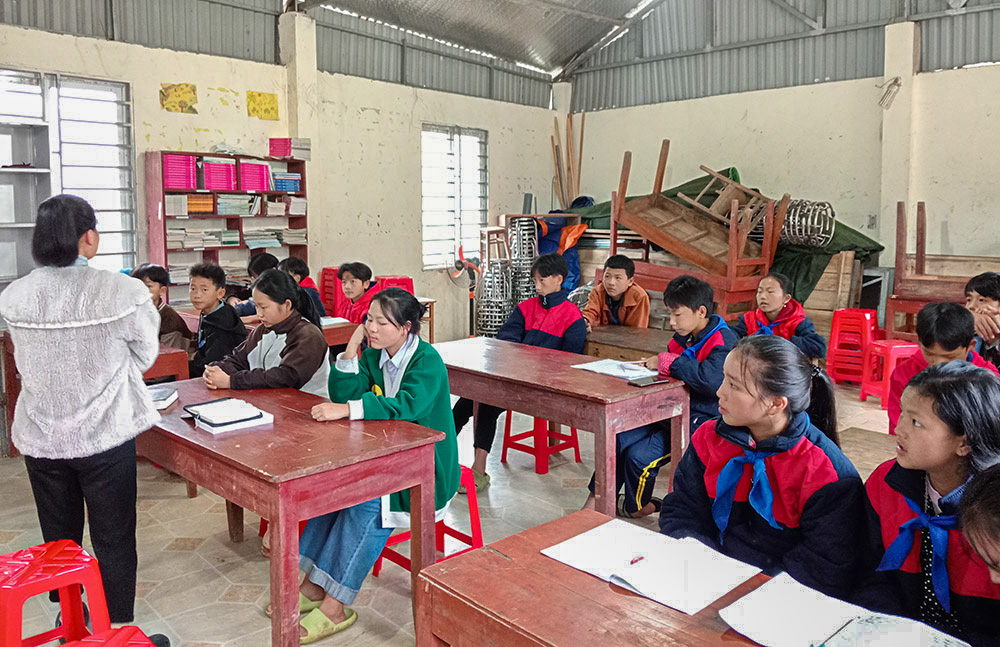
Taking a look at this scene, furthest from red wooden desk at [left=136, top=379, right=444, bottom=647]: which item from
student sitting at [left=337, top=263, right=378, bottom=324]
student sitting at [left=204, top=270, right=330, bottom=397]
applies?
student sitting at [left=337, top=263, right=378, bottom=324]

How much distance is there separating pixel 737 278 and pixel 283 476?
227 inches

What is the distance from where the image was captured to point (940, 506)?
158 centimetres

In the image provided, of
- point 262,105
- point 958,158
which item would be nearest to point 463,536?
point 262,105

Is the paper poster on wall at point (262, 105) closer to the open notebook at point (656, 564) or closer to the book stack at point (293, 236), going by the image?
the book stack at point (293, 236)

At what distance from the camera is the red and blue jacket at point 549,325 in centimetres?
442

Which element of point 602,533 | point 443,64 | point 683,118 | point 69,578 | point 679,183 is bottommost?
point 69,578

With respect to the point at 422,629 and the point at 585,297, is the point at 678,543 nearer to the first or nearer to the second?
the point at 422,629

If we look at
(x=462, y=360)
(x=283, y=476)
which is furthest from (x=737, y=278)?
(x=283, y=476)

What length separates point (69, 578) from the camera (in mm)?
2023

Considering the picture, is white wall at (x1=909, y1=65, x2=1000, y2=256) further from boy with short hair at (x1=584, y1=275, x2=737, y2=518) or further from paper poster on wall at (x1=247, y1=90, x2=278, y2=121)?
paper poster on wall at (x1=247, y1=90, x2=278, y2=121)

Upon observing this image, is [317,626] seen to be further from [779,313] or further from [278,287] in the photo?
[779,313]

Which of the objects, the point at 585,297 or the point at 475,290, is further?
the point at 475,290

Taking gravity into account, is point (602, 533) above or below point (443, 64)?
below

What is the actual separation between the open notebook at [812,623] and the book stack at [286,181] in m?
6.62
